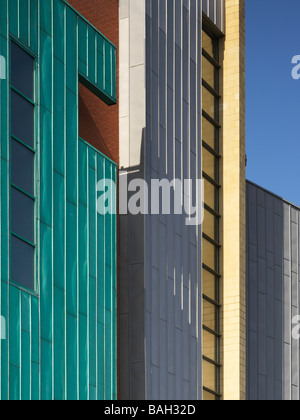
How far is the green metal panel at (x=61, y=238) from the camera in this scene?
27.7 meters

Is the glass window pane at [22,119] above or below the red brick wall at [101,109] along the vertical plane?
below

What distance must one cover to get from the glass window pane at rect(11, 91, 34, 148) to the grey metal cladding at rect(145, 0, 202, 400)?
24.8ft

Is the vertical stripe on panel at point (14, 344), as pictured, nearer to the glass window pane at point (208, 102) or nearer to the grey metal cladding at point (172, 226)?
the grey metal cladding at point (172, 226)

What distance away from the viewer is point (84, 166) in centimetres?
3222

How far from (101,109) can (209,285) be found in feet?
34.5

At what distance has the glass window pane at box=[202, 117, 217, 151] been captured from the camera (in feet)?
147

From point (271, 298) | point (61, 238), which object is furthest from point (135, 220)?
point (271, 298)

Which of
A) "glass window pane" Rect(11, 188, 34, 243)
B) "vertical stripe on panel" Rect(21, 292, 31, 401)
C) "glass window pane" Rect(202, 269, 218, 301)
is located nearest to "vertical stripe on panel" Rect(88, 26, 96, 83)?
"glass window pane" Rect(11, 188, 34, 243)

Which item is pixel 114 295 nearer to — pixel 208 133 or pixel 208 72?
pixel 208 133

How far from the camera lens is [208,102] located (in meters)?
45.3

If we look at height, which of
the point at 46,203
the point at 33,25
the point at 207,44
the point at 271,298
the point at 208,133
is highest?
the point at 207,44

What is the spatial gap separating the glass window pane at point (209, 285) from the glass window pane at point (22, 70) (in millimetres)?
15681

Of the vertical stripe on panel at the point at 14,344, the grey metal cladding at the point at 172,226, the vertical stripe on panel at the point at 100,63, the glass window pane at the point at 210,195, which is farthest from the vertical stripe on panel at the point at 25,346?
the glass window pane at the point at 210,195
